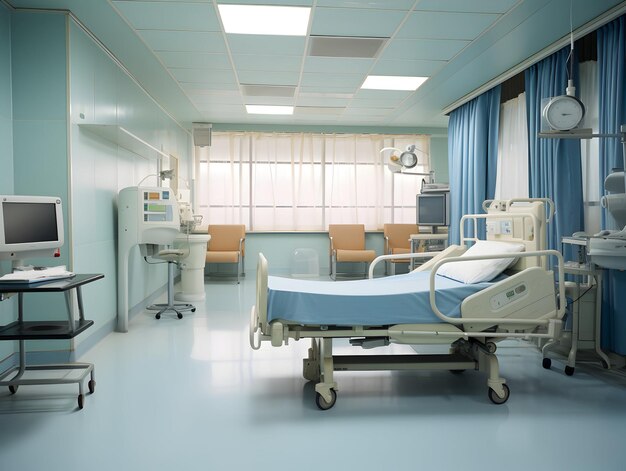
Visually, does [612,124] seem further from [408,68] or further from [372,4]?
[408,68]

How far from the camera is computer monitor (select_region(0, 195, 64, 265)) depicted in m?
2.89

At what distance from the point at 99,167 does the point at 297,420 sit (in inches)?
120

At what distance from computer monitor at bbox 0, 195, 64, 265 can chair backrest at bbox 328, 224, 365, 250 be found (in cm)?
564

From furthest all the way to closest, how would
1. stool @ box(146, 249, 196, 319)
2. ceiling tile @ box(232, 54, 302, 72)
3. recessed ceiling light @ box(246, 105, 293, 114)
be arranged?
recessed ceiling light @ box(246, 105, 293, 114) → stool @ box(146, 249, 196, 319) → ceiling tile @ box(232, 54, 302, 72)

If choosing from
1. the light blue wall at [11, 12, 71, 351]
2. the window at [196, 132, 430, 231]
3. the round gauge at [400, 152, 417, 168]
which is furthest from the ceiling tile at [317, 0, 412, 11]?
the window at [196, 132, 430, 231]

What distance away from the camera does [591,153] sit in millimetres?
4281

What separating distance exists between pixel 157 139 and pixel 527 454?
5.77 m

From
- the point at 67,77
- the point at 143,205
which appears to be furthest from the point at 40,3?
the point at 143,205

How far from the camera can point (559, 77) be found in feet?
14.7

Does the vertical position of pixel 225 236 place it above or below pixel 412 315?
above

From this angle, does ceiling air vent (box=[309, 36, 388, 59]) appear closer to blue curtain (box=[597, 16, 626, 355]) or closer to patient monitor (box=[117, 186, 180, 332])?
blue curtain (box=[597, 16, 626, 355])

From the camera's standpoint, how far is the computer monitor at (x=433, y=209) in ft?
23.1

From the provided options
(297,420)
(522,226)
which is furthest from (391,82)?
(297,420)

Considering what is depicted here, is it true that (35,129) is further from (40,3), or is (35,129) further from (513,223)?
(513,223)
